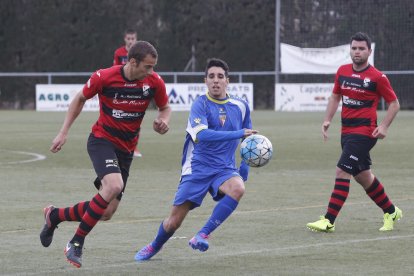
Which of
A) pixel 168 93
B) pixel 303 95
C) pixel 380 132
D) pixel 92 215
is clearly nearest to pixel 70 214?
pixel 92 215

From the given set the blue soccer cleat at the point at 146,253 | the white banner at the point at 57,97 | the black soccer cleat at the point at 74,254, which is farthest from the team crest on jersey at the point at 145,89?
the white banner at the point at 57,97

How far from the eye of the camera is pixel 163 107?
32.2 ft

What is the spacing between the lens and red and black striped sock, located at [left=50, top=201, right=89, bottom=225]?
9.63 metres

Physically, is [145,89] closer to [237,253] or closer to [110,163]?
[110,163]

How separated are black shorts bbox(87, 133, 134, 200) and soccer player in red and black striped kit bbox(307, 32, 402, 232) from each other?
248 cm

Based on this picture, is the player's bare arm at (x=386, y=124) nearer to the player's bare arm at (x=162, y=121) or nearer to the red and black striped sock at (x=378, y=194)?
the red and black striped sock at (x=378, y=194)

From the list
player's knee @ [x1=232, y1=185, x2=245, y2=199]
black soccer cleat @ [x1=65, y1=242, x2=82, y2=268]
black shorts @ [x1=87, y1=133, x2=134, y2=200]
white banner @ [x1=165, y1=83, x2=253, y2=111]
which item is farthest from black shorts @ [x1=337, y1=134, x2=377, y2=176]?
white banner @ [x1=165, y1=83, x2=253, y2=111]

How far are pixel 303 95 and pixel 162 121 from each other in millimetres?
30861

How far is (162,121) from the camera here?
9477 mm

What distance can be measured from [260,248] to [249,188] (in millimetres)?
5532

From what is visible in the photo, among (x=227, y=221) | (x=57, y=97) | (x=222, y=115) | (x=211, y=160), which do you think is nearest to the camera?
(x=211, y=160)

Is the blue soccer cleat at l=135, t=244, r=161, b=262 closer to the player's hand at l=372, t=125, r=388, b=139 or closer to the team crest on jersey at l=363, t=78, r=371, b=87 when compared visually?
the player's hand at l=372, t=125, r=388, b=139

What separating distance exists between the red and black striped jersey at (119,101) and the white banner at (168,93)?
29.3 meters

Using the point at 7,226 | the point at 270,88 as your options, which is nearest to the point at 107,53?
the point at 270,88
